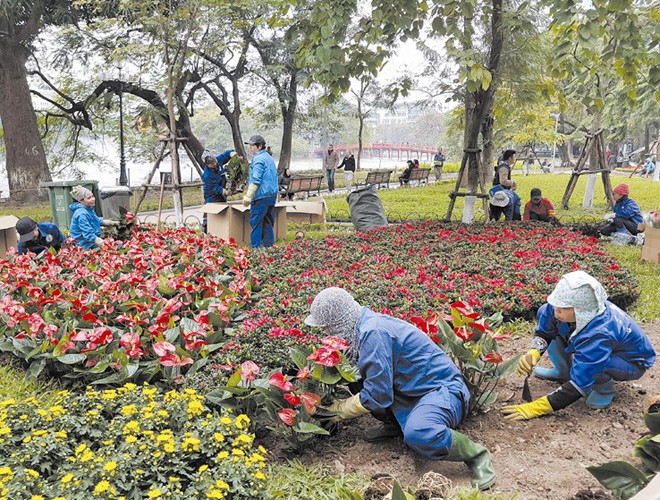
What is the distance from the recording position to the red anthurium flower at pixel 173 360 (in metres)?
3.44

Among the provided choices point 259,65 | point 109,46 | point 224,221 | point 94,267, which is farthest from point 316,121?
point 94,267

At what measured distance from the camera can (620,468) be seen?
7.86 ft

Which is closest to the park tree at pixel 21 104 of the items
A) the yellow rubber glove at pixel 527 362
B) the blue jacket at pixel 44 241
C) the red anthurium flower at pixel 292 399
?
the blue jacket at pixel 44 241

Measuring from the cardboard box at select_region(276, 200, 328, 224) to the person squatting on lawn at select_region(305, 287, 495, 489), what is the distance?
712cm

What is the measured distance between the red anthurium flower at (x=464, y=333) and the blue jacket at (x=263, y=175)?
451 centimetres

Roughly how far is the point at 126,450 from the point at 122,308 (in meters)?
2.23

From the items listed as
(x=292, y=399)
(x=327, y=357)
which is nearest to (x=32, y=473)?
(x=292, y=399)

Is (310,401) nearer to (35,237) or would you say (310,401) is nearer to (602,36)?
(35,237)

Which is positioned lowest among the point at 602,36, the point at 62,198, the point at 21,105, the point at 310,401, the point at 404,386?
the point at 310,401

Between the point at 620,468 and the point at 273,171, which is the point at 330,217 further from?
the point at 620,468

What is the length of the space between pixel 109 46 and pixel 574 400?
52.3 feet

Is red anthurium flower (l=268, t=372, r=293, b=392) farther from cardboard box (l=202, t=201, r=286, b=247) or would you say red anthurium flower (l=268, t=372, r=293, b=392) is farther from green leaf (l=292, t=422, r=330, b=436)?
cardboard box (l=202, t=201, r=286, b=247)

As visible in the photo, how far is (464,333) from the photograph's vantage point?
3.42 m

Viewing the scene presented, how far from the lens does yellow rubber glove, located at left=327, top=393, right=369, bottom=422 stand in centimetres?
314
